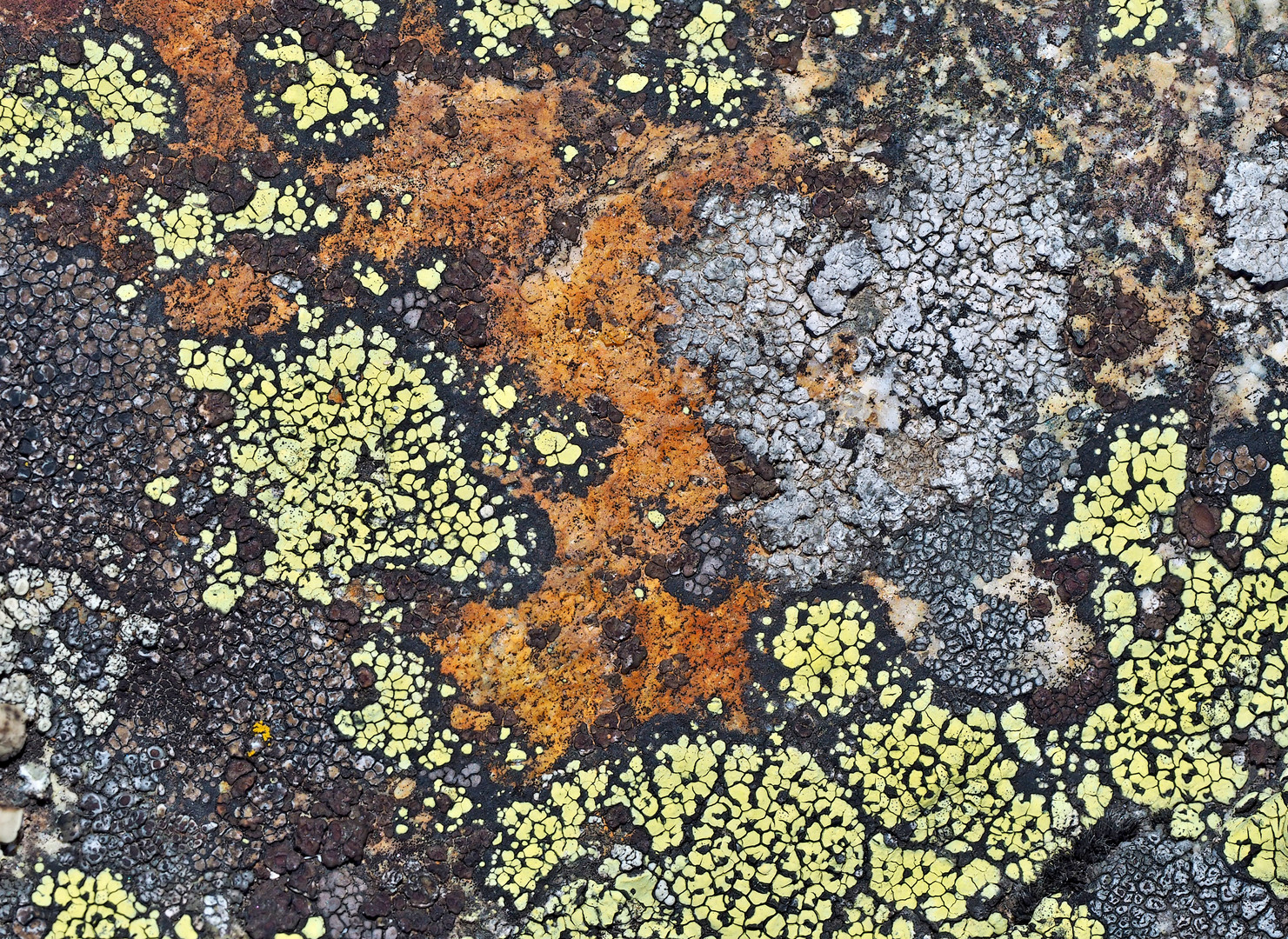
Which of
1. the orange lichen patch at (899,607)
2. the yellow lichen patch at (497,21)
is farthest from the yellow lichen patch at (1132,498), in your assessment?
the yellow lichen patch at (497,21)

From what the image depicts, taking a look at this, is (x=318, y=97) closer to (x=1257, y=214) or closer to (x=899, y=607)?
(x=899, y=607)

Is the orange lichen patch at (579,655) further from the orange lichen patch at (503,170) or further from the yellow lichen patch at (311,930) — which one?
the orange lichen patch at (503,170)

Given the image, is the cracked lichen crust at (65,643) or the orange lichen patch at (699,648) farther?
the orange lichen patch at (699,648)

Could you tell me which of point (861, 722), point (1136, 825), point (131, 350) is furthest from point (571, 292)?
point (1136, 825)

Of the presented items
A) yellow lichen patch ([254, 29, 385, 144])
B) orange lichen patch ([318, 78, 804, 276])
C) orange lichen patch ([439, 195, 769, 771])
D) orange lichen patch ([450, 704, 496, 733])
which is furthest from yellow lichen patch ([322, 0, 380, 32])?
orange lichen patch ([450, 704, 496, 733])

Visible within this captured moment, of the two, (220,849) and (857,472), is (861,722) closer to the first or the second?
(857,472)
